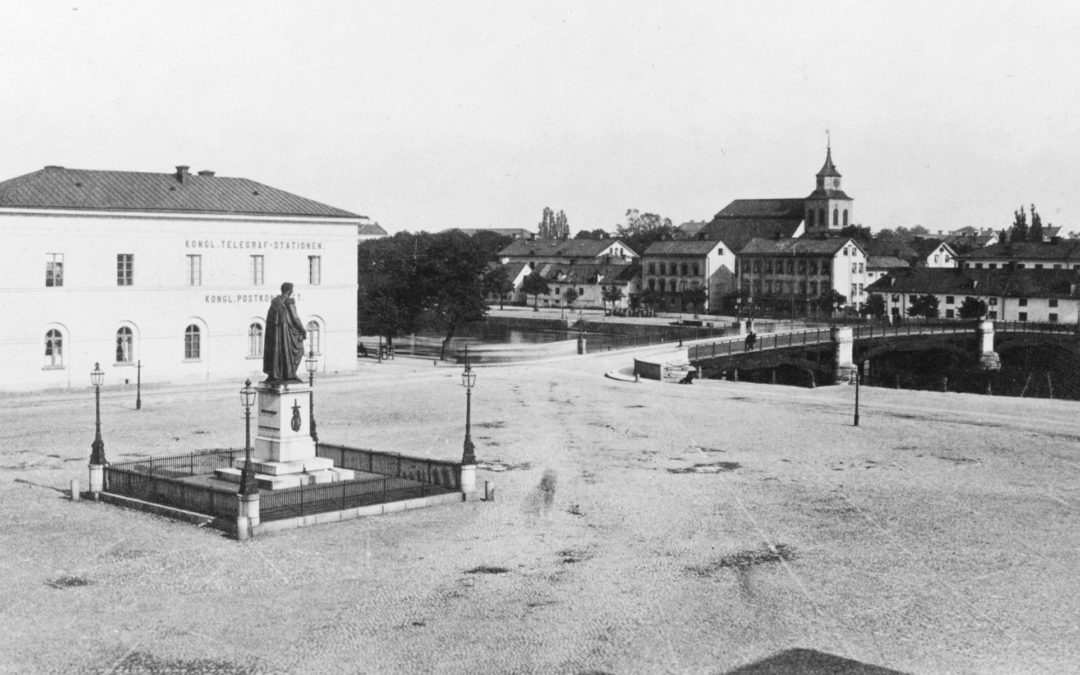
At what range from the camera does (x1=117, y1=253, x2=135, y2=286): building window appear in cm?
5431

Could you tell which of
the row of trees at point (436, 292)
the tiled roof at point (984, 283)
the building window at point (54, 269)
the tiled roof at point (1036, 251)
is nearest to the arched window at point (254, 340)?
the building window at point (54, 269)

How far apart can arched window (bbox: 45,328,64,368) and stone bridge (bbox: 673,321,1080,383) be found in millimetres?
32578

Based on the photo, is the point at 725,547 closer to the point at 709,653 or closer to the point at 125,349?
the point at 709,653

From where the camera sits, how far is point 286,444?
2870cm

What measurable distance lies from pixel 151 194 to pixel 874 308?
83.0m

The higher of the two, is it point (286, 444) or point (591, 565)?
point (286, 444)

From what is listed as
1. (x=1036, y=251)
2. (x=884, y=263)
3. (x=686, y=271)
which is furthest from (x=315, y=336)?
(x=1036, y=251)

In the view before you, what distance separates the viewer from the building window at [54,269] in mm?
52125

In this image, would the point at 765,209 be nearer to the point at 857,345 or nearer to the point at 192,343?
the point at 857,345

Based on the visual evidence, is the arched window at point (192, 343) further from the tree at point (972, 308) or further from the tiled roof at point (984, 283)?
the tiled roof at point (984, 283)

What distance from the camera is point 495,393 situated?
52.8 metres

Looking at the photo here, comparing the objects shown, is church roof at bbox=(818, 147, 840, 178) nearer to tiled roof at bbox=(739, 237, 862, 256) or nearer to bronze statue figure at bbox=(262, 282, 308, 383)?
tiled roof at bbox=(739, 237, 862, 256)

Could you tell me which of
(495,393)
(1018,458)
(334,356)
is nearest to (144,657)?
(1018,458)

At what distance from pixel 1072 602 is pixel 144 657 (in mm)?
15091
